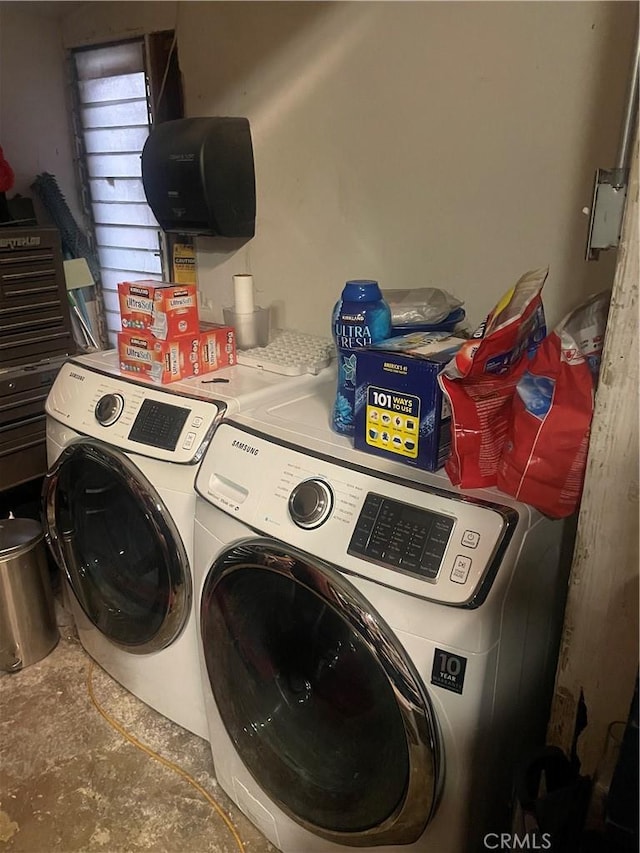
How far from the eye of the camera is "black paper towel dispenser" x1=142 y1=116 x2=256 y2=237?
163 cm

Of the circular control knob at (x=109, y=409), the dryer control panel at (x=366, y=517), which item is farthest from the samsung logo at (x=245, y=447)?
the circular control knob at (x=109, y=409)

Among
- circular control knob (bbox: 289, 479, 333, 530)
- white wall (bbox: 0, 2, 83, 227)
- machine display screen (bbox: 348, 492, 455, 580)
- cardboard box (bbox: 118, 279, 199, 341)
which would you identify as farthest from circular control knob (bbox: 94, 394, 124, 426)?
white wall (bbox: 0, 2, 83, 227)

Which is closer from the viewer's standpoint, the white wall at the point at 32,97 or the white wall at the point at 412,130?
the white wall at the point at 412,130

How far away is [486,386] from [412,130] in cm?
75

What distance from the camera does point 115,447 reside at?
4.43 ft

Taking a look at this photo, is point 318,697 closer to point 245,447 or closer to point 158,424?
point 245,447

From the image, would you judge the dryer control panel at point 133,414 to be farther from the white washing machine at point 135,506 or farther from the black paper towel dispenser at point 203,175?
the black paper towel dispenser at point 203,175

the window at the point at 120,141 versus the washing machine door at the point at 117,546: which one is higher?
the window at the point at 120,141

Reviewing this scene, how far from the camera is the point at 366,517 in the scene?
949mm

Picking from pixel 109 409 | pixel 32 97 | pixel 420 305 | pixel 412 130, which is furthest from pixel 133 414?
pixel 32 97

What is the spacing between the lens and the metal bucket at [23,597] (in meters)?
1.66

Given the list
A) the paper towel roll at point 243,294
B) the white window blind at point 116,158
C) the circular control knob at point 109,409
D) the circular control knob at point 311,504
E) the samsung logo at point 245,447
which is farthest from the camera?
the white window blind at point 116,158

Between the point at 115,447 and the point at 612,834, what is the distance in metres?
1.06

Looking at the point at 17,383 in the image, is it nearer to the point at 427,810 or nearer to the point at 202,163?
the point at 202,163
